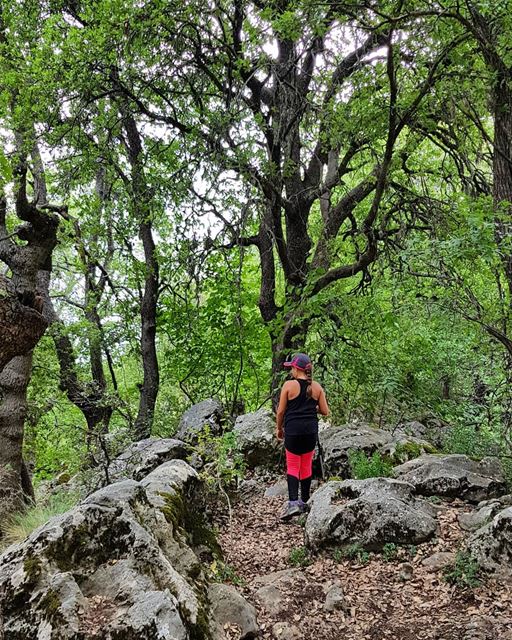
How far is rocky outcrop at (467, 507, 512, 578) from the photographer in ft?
12.7

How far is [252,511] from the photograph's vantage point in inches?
265

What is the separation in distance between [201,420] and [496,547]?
625 centimetres

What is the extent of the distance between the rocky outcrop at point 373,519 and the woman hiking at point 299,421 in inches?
34.7

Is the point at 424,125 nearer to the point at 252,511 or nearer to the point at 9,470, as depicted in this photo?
the point at 252,511

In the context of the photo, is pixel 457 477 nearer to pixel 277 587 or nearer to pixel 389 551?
pixel 389 551

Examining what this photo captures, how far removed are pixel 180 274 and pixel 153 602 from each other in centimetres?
734

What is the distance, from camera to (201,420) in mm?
9445

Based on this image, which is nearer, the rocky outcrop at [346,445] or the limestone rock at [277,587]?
the limestone rock at [277,587]

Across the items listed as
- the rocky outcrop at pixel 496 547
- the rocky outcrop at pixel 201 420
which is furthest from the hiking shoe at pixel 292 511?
the rocky outcrop at pixel 201 420

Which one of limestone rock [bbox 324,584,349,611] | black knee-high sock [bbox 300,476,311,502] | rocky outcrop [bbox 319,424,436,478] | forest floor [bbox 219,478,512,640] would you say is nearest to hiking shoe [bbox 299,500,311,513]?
black knee-high sock [bbox 300,476,311,502]

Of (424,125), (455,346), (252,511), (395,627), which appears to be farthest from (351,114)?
(395,627)

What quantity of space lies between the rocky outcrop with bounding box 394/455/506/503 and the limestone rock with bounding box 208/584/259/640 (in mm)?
2862

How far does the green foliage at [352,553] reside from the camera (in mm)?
4559

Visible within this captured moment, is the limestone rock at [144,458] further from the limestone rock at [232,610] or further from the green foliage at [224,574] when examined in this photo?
the limestone rock at [232,610]
